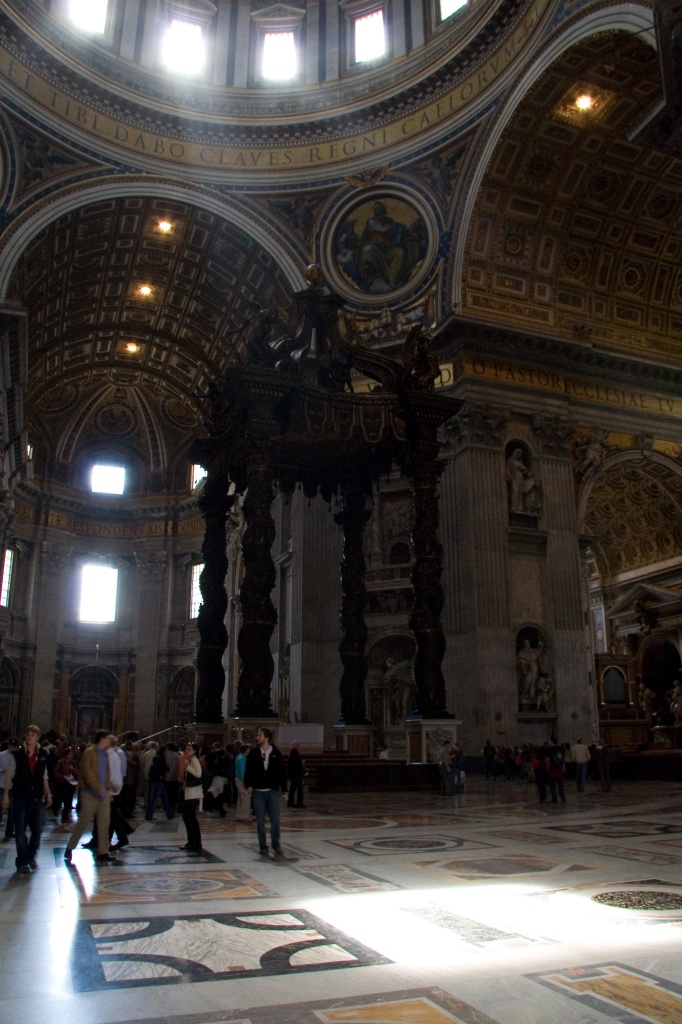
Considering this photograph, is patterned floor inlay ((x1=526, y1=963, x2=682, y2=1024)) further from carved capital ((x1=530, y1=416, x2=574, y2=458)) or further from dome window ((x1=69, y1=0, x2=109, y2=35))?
dome window ((x1=69, y1=0, x2=109, y2=35))

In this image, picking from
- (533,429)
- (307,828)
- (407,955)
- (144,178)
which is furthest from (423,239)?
(407,955)

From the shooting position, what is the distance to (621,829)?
877cm

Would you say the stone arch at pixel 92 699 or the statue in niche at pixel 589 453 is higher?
the statue in niche at pixel 589 453

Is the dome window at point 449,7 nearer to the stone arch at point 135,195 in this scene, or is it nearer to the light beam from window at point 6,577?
the stone arch at point 135,195

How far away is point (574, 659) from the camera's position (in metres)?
20.2

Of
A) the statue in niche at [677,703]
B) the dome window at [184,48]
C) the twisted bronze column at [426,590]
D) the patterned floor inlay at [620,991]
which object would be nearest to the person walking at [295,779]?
the twisted bronze column at [426,590]

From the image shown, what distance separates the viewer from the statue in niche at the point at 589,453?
22.1m

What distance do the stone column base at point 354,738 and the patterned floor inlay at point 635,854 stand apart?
8390 millimetres

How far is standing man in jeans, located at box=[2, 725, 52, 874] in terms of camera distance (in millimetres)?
6785

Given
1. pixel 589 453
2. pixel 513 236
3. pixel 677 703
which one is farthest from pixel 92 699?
pixel 513 236

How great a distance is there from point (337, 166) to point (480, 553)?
38.3ft

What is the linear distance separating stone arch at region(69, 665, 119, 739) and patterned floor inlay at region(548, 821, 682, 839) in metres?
28.1

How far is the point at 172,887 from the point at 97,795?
1679 millimetres

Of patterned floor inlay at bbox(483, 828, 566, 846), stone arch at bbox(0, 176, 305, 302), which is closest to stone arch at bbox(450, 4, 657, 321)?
stone arch at bbox(0, 176, 305, 302)
